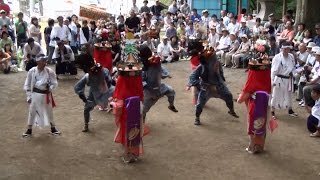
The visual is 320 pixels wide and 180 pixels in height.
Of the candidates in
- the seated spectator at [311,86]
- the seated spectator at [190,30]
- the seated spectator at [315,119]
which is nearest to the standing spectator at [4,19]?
the seated spectator at [190,30]

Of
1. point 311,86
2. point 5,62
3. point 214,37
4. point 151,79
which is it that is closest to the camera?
point 151,79

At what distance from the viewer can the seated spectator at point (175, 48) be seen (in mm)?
16266

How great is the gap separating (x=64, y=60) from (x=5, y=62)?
82.2 inches

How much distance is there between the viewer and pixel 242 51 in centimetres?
1473

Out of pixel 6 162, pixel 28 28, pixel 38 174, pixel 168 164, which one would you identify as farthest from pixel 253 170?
pixel 28 28

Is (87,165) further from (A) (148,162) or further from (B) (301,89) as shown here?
(B) (301,89)

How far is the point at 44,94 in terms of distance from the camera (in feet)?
27.3

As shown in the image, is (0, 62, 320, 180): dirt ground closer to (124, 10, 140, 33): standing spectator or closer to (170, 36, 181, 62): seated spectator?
(170, 36, 181, 62): seated spectator

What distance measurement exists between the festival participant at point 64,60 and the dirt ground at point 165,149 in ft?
9.66

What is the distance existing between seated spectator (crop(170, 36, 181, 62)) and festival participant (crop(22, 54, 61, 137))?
832 centimetres

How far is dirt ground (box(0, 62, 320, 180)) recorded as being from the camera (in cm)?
680

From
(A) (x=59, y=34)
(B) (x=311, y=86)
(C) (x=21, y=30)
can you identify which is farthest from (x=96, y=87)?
(C) (x=21, y=30)

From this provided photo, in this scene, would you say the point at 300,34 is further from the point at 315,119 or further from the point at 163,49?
the point at 315,119

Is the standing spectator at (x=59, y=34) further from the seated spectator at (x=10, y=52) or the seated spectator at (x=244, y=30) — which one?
the seated spectator at (x=244, y=30)
